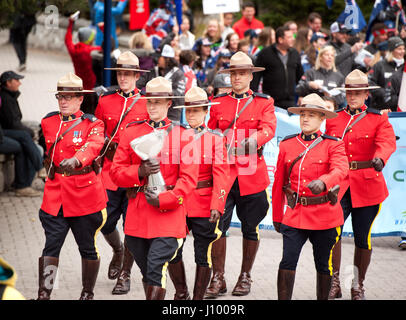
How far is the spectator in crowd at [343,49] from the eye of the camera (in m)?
13.2

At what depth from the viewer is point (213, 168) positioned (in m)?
7.24

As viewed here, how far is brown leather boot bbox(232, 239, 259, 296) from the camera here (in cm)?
837

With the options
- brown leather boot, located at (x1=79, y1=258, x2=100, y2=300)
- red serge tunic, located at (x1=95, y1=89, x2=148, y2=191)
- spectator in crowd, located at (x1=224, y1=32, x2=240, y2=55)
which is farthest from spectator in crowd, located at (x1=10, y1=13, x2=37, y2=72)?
brown leather boot, located at (x1=79, y1=258, x2=100, y2=300)

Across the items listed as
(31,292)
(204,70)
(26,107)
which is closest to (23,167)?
(204,70)

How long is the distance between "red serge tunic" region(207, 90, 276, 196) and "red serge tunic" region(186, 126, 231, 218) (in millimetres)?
857

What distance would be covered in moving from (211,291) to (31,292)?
1.69 meters

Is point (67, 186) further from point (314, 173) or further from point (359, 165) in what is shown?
point (359, 165)

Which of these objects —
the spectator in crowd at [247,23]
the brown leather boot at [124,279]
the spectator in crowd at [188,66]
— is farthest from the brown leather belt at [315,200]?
the spectator in crowd at [247,23]

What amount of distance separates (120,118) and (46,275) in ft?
5.64

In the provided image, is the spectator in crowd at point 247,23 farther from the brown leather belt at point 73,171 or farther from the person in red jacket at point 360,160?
the brown leather belt at point 73,171

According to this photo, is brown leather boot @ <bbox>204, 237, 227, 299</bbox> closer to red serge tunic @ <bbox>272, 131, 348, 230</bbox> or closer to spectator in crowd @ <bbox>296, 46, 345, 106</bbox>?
red serge tunic @ <bbox>272, 131, 348, 230</bbox>

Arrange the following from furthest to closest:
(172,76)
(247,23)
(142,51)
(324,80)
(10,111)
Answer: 1. (247,23)
2. (10,111)
3. (142,51)
4. (324,80)
5. (172,76)

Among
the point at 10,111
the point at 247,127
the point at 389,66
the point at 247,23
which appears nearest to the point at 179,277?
the point at 247,127

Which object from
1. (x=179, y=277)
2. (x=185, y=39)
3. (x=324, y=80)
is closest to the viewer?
(x=179, y=277)
